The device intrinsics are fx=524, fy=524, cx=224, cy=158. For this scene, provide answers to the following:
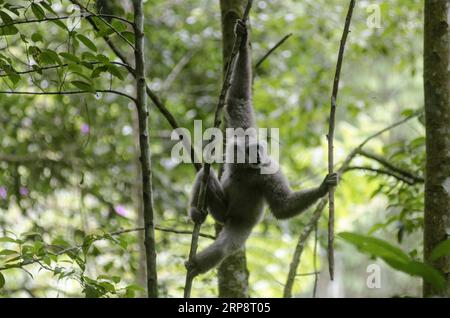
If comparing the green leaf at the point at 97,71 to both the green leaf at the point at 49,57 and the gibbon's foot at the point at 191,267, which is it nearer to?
the green leaf at the point at 49,57

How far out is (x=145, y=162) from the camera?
3.73 m

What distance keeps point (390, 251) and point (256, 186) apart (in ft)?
14.8

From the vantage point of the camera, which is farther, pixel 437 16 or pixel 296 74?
pixel 296 74

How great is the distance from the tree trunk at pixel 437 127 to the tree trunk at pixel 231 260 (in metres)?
2.53

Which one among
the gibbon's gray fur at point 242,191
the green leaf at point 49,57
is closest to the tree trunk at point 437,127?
the gibbon's gray fur at point 242,191

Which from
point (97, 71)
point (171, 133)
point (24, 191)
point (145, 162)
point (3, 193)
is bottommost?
point (145, 162)

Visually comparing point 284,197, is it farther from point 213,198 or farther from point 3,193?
point 3,193

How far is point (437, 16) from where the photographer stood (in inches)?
143

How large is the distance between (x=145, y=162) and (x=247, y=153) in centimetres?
258

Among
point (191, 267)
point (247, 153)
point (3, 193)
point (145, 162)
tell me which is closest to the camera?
point (191, 267)

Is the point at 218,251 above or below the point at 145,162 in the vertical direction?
below

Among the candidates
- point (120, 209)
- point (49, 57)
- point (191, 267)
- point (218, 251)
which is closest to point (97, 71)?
point (49, 57)
